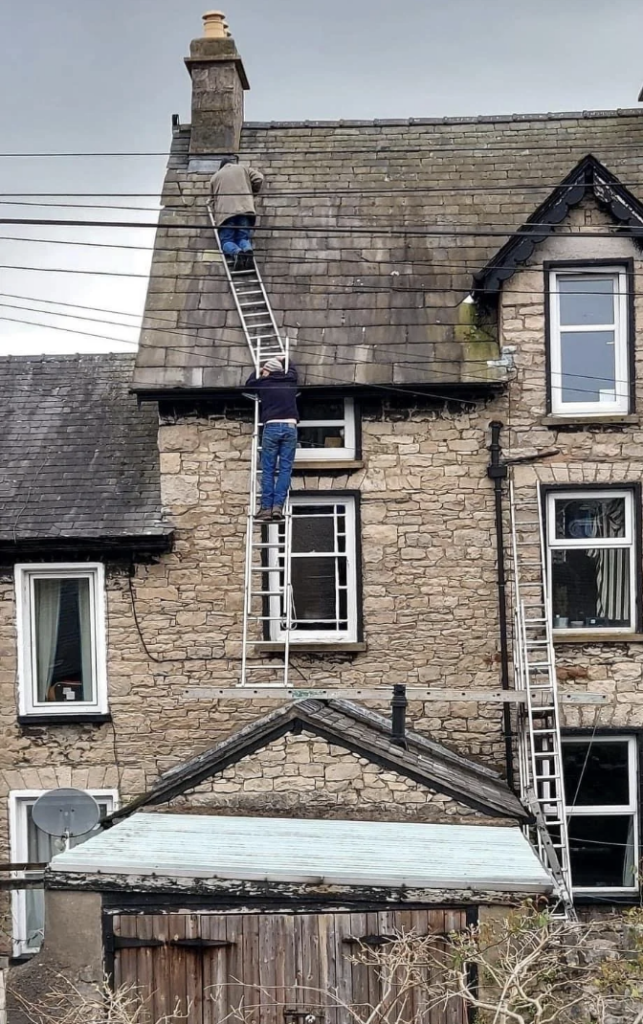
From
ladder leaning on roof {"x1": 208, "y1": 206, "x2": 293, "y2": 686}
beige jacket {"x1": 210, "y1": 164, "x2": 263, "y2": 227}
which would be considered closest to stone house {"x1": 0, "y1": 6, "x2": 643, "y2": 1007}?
ladder leaning on roof {"x1": 208, "y1": 206, "x2": 293, "y2": 686}

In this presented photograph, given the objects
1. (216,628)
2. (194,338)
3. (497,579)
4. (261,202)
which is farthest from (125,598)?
(261,202)

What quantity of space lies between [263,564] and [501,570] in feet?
9.63

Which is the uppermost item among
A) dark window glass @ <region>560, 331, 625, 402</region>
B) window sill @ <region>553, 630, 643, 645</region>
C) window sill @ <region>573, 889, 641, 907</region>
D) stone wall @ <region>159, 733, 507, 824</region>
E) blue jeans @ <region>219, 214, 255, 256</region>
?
blue jeans @ <region>219, 214, 255, 256</region>

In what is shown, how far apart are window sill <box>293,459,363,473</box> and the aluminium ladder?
1953 millimetres

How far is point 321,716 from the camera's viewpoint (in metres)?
12.7

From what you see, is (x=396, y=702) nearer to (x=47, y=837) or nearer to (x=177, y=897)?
(x=177, y=897)

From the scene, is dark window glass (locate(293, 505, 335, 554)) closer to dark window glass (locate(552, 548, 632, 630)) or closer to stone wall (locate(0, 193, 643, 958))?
stone wall (locate(0, 193, 643, 958))

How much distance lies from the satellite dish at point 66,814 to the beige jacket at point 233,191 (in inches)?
297

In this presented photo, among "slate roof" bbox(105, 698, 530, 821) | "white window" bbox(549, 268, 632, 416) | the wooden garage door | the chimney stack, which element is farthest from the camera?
the chimney stack

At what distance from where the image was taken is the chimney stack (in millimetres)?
16859

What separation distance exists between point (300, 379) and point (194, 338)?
60.2 inches

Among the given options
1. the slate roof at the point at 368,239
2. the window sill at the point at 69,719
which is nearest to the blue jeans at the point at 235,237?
the slate roof at the point at 368,239

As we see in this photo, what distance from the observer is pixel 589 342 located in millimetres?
14570

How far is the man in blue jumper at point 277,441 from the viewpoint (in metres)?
13.8
